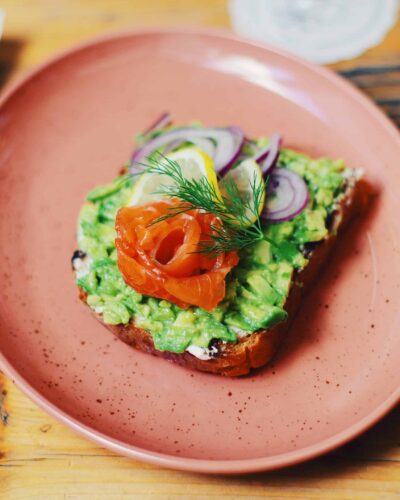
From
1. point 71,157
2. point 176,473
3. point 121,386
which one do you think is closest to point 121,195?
point 71,157

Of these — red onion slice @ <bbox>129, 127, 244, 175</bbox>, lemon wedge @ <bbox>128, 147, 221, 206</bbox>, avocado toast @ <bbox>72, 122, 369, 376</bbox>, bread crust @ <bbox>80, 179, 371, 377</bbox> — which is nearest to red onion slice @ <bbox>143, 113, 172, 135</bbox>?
red onion slice @ <bbox>129, 127, 244, 175</bbox>

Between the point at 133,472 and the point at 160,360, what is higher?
the point at 160,360

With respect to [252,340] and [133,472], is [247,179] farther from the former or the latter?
[133,472]

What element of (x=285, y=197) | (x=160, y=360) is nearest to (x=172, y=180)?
(x=285, y=197)

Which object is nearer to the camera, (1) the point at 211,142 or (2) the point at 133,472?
(2) the point at 133,472

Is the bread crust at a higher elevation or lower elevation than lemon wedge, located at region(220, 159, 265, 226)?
lower

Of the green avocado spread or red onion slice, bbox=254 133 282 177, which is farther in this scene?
red onion slice, bbox=254 133 282 177

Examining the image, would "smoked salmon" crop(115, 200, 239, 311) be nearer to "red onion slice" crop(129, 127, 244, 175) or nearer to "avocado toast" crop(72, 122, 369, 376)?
"avocado toast" crop(72, 122, 369, 376)
